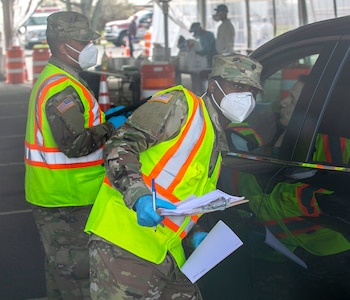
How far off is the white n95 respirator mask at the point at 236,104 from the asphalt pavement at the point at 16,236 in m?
2.46

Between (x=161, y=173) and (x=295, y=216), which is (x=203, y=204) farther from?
(x=295, y=216)

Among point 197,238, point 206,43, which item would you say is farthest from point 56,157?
point 206,43

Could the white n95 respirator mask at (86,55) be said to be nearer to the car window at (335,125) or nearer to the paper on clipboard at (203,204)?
the car window at (335,125)

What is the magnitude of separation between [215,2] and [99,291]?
1856 cm

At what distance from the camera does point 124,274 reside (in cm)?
291

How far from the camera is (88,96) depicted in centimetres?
383

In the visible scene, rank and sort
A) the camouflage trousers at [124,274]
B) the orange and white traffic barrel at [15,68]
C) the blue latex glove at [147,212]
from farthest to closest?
1. the orange and white traffic barrel at [15,68]
2. the camouflage trousers at [124,274]
3. the blue latex glove at [147,212]

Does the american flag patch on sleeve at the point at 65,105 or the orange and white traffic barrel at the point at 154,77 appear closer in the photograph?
the american flag patch on sleeve at the point at 65,105

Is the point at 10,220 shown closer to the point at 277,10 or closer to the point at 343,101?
the point at 343,101

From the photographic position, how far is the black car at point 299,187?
2.89m

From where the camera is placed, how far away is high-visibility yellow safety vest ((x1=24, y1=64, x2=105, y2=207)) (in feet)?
12.4

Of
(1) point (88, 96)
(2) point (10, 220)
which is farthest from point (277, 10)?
(1) point (88, 96)

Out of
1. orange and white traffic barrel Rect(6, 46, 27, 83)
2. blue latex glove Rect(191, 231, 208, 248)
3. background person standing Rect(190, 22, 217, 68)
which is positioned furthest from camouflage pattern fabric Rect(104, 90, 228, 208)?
orange and white traffic barrel Rect(6, 46, 27, 83)

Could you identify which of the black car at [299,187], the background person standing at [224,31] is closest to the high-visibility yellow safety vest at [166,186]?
the black car at [299,187]
